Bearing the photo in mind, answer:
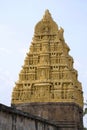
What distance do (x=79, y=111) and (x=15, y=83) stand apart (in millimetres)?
6708

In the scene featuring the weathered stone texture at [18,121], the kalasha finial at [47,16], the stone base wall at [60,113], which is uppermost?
the kalasha finial at [47,16]

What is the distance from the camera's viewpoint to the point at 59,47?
38.1 m

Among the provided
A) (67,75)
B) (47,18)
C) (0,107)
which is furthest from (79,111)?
(0,107)

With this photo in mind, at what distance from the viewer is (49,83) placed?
36.4 m

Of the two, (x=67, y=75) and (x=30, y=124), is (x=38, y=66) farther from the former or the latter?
(x=30, y=124)

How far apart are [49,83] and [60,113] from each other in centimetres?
303

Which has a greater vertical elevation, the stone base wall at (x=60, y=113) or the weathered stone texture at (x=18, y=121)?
the stone base wall at (x=60, y=113)

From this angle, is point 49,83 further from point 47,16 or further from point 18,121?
point 18,121

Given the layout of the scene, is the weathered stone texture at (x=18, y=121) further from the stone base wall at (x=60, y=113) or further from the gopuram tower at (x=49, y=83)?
the gopuram tower at (x=49, y=83)

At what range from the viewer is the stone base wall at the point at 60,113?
35.1 metres

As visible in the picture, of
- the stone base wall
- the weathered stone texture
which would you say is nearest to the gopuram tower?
the stone base wall

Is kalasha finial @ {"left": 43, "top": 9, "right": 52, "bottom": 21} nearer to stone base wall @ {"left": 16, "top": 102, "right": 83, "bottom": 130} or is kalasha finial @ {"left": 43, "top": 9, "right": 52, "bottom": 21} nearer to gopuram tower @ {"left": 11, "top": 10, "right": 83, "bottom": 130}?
gopuram tower @ {"left": 11, "top": 10, "right": 83, "bottom": 130}

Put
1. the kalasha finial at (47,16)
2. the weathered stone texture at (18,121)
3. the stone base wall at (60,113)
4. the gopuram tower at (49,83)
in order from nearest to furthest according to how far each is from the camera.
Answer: the weathered stone texture at (18,121) → the stone base wall at (60,113) → the gopuram tower at (49,83) → the kalasha finial at (47,16)

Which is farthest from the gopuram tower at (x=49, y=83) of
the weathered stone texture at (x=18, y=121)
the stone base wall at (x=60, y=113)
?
the weathered stone texture at (x=18, y=121)
